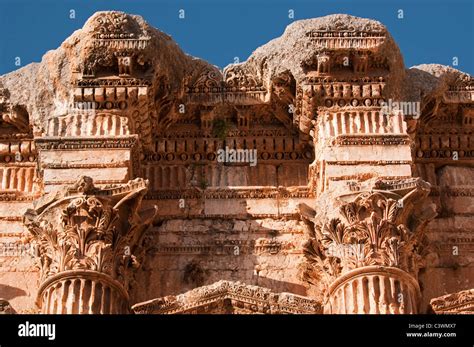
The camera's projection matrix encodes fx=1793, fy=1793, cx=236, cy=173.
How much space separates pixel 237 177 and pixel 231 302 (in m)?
3.10

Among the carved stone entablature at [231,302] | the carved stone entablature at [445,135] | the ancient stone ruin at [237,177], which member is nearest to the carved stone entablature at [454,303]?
the ancient stone ruin at [237,177]

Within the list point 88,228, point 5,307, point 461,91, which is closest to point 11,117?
point 88,228

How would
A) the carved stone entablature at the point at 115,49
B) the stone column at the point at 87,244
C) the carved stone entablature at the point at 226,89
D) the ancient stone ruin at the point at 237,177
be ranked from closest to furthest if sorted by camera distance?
1. the stone column at the point at 87,244
2. the ancient stone ruin at the point at 237,177
3. the carved stone entablature at the point at 115,49
4. the carved stone entablature at the point at 226,89

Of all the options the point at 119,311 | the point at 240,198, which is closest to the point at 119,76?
the point at 240,198

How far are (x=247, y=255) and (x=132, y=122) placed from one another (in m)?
2.55

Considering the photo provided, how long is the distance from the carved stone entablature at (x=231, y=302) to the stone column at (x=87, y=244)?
552 mm

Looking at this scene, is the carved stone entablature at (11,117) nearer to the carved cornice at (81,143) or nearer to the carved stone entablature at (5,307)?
the carved cornice at (81,143)

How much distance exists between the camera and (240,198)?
2477 cm

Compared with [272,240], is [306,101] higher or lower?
higher

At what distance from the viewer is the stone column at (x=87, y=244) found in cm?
2211

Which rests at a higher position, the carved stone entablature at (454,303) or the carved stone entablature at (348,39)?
the carved stone entablature at (348,39)

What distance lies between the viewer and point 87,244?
73.9ft

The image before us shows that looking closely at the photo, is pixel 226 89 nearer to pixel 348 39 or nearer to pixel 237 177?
pixel 237 177
